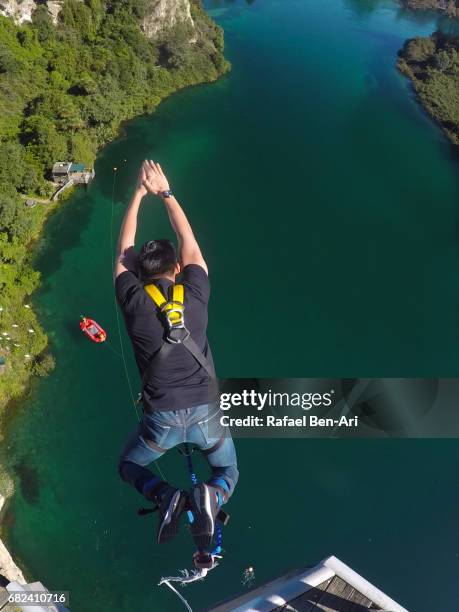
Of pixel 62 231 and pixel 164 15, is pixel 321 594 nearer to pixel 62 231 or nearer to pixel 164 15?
pixel 62 231

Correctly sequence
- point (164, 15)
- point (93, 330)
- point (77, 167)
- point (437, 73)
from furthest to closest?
1. point (437, 73)
2. point (164, 15)
3. point (77, 167)
4. point (93, 330)

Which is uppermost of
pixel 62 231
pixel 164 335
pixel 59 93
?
pixel 164 335

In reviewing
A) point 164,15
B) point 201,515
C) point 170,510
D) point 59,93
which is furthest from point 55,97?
point 201,515

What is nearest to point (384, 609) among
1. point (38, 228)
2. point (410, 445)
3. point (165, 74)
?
point (410, 445)

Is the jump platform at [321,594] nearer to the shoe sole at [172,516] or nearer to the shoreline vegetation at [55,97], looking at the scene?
the shoe sole at [172,516]

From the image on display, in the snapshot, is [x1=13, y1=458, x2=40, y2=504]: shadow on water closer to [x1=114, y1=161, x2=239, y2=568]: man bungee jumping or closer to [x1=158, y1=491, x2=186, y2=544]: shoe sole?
[x1=114, y1=161, x2=239, y2=568]: man bungee jumping

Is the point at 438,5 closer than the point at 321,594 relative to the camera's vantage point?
No
